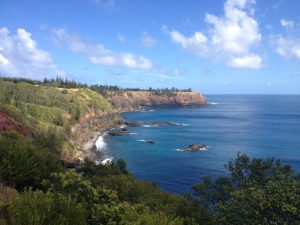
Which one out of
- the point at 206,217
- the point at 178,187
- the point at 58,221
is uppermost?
the point at 58,221

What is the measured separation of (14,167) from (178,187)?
5082 centimetres

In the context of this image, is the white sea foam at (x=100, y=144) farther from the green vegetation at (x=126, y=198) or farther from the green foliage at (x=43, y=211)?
the green foliage at (x=43, y=211)

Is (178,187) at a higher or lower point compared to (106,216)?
lower

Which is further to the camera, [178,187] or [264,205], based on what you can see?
[178,187]

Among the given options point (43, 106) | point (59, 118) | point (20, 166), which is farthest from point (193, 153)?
point (20, 166)

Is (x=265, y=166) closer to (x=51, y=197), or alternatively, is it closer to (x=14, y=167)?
(x=51, y=197)

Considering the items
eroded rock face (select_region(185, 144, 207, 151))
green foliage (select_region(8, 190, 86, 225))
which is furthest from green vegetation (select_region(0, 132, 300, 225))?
eroded rock face (select_region(185, 144, 207, 151))

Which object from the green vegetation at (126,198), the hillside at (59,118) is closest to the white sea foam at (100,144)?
the hillside at (59,118)

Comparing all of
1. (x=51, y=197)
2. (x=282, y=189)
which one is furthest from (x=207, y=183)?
(x=51, y=197)

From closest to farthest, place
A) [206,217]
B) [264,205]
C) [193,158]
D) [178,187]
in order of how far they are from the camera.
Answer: [264,205]
[206,217]
[178,187]
[193,158]

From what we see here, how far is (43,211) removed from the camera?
77.2 feet

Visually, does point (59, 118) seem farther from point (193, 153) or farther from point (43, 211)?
point (43, 211)

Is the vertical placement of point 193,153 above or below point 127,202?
below

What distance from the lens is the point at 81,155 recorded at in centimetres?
11325
